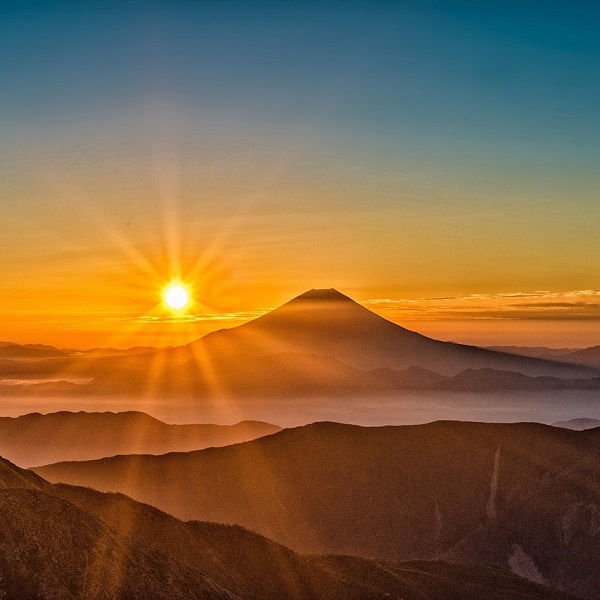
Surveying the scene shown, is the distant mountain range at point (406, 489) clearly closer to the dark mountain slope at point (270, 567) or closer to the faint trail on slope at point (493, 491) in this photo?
the faint trail on slope at point (493, 491)

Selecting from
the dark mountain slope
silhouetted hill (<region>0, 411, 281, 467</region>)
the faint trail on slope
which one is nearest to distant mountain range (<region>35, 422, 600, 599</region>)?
the faint trail on slope

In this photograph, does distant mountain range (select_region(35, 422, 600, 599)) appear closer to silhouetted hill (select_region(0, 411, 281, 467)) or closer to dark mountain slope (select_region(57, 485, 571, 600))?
dark mountain slope (select_region(57, 485, 571, 600))

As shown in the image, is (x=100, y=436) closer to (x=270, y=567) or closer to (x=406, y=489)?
(x=406, y=489)

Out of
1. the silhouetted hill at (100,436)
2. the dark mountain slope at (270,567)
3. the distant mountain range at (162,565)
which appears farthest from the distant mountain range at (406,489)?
the silhouetted hill at (100,436)

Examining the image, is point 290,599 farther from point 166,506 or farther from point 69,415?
point 69,415

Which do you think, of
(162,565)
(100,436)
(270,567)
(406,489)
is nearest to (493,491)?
(406,489)
